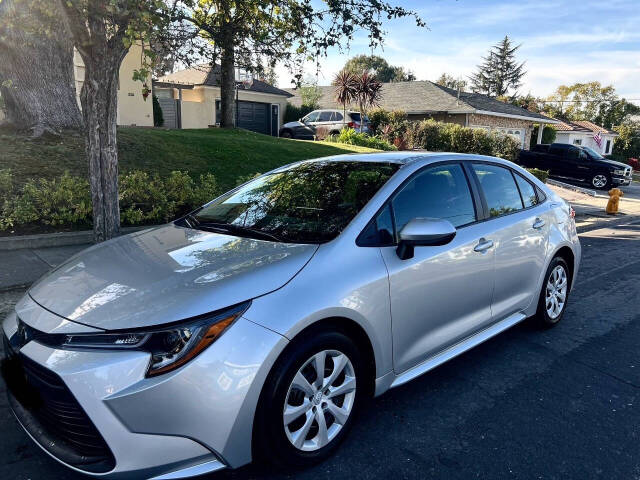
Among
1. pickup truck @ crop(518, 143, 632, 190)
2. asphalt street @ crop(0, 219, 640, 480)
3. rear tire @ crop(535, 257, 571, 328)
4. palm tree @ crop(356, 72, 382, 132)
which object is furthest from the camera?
palm tree @ crop(356, 72, 382, 132)

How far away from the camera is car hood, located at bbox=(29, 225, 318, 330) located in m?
2.23

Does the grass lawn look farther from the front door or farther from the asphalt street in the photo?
the front door

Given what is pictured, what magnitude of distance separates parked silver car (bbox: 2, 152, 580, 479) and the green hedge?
3.89 meters

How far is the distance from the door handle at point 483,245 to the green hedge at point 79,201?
5217 mm

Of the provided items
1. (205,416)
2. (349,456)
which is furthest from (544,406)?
(205,416)

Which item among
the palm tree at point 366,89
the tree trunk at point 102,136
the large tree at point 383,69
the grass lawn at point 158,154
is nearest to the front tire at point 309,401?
the tree trunk at point 102,136

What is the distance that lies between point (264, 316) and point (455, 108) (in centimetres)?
2697

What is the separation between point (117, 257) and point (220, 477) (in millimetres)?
1386

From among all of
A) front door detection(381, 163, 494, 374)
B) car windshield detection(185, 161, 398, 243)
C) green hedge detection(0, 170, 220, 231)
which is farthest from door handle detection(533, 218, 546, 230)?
green hedge detection(0, 170, 220, 231)

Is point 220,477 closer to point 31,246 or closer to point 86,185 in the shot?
point 31,246

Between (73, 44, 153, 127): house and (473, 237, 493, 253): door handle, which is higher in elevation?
(73, 44, 153, 127): house

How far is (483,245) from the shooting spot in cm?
348

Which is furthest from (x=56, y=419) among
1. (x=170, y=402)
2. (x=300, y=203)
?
(x=300, y=203)

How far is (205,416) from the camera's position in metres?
2.09
